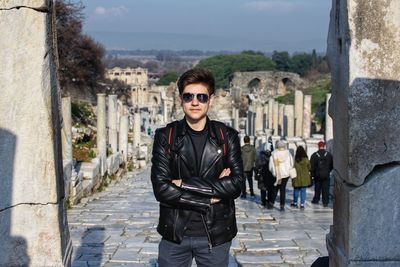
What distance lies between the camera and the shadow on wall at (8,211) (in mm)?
4441

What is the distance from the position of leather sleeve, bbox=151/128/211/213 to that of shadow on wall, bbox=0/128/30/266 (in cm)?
102

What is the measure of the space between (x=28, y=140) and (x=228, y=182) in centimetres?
142

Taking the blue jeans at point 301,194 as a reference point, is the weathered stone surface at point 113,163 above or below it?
below

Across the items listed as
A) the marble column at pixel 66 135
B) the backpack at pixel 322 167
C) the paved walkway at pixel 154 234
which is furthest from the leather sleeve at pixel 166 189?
the marble column at pixel 66 135

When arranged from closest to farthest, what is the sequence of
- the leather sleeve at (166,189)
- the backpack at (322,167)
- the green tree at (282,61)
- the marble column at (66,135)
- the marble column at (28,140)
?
the leather sleeve at (166,189) < the marble column at (28,140) < the backpack at (322,167) < the marble column at (66,135) < the green tree at (282,61)

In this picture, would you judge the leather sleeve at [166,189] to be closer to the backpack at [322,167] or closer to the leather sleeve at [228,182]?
the leather sleeve at [228,182]

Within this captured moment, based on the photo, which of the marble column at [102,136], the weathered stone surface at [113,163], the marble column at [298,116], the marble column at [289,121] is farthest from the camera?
the marble column at [289,121]

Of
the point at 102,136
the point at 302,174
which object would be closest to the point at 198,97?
the point at 302,174

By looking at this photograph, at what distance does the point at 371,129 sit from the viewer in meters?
4.51

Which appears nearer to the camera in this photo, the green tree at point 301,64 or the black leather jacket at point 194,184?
the black leather jacket at point 194,184

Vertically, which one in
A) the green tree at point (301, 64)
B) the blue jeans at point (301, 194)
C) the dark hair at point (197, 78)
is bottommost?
the blue jeans at point (301, 194)

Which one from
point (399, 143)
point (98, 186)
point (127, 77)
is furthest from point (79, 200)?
point (127, 77)

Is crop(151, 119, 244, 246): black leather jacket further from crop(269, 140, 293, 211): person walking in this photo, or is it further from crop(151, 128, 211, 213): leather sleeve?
crop(269, 140, 293, 211): person walking

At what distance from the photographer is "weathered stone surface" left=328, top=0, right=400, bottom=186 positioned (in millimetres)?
4453
